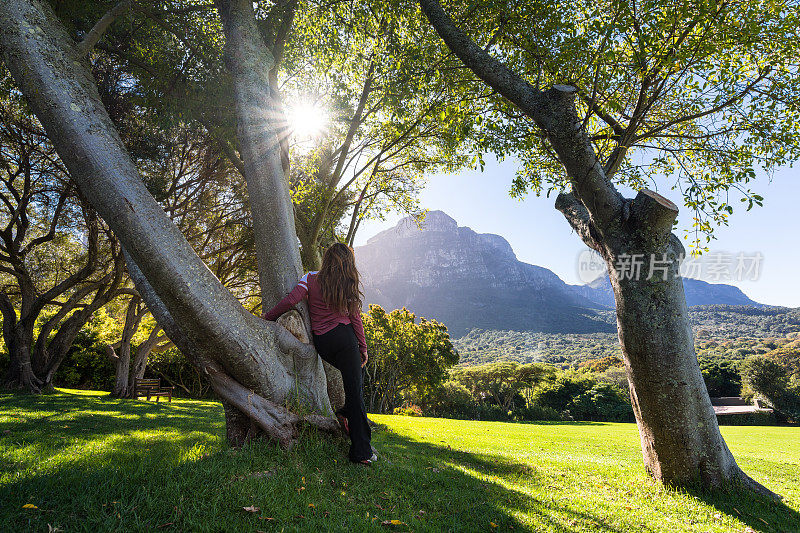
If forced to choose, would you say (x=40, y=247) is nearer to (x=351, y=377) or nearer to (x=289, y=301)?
(x=289, y=301)

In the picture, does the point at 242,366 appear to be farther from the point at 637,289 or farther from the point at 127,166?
the point at 637,289

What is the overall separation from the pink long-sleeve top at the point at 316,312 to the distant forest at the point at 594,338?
85282 mm

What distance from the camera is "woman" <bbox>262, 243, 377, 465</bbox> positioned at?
401 cm

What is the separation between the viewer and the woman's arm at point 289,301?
170 inches

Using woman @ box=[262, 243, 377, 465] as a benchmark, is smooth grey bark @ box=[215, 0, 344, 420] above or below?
above

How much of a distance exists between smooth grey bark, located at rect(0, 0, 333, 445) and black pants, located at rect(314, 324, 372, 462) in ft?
2.13

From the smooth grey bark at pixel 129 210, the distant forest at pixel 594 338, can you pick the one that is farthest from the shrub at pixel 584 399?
the distant forest at pixel 594 338

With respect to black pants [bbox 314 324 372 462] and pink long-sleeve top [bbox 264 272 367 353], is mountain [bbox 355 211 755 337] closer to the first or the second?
pink long-sleeve top [bbox 264 272 367 353]

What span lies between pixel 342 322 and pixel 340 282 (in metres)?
0.47

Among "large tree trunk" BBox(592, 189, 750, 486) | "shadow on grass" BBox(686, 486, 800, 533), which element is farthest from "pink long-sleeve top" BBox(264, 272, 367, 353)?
"shadow on grass" BBox(686, 486, 800, 533)

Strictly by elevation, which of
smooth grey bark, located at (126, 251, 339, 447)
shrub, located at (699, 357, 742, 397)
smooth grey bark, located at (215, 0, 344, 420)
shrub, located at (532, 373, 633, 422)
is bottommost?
shrub, located at (532, 373, 633, 422)

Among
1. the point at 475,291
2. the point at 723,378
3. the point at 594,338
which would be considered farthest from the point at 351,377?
the point at 475,291

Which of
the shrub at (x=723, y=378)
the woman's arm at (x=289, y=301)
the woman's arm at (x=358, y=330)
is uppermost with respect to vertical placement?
the woman's arm at (x=289, y=301)

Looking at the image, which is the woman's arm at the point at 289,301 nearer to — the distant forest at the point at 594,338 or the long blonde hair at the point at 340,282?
the long blonde hair at the point at 340,282
